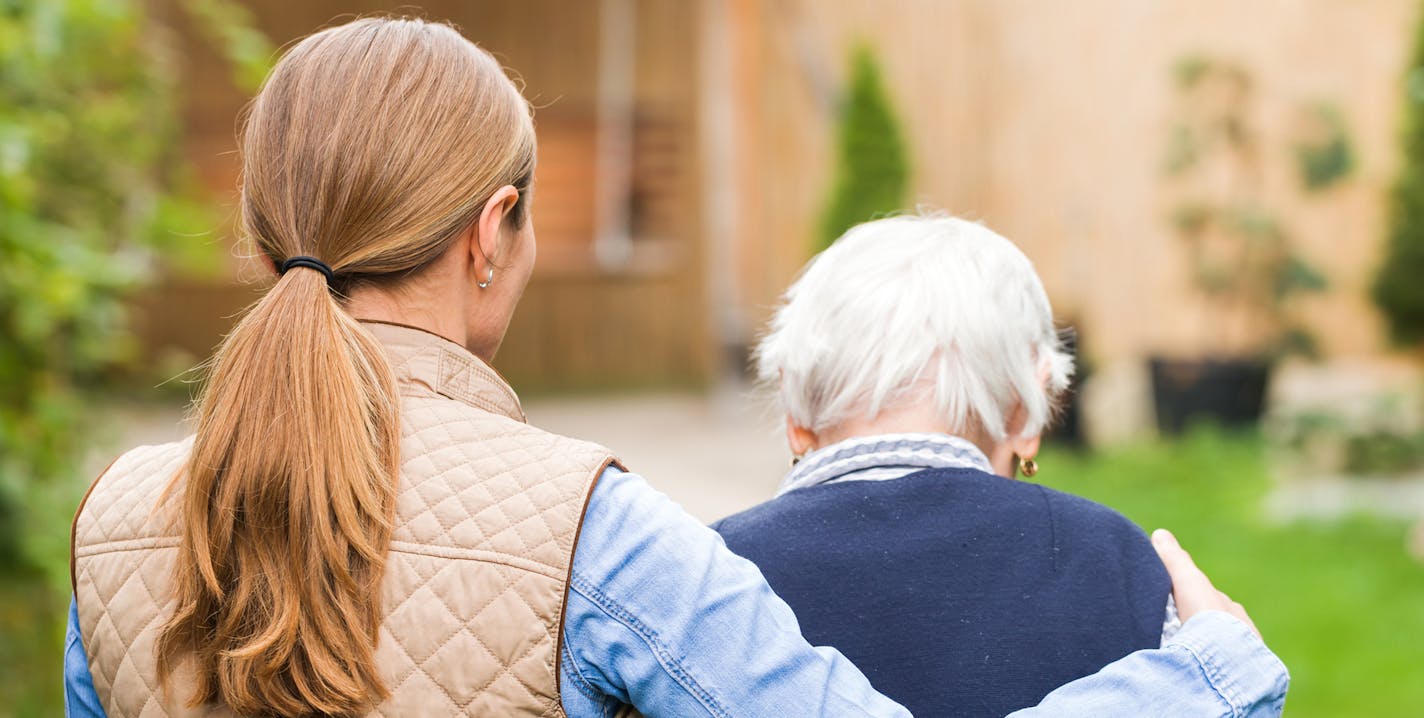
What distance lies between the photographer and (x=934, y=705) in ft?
5.05

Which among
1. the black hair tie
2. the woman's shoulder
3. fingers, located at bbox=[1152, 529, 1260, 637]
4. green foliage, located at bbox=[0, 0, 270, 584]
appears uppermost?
the black hair tie

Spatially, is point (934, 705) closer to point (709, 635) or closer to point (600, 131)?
Result: point (709, 635)

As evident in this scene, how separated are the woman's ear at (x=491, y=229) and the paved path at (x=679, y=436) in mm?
5073

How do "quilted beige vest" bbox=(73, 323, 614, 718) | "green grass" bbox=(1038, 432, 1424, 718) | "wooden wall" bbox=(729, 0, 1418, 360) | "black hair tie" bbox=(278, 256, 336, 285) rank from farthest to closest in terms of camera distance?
1. "wooden wall" bbox=(729, 0, 1418, 360)
2. "green grass" bbox=(1038, 432, 1424, 718)
3. "black hair tie" bbox=(278, 256, 336, 285)
4. "quilted beige vest" bbox=(73, 323, 614, 718)

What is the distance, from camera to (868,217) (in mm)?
8922

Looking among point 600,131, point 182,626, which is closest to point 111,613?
point 182,626

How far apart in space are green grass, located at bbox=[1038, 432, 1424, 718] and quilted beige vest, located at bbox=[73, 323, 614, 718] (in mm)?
3517

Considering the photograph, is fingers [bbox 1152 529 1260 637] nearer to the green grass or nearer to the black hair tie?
the black hair tie

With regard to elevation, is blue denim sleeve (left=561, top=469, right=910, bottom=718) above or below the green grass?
above

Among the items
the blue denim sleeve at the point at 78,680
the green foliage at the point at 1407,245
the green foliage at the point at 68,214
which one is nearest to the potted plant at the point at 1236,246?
the green foliage at the point at 1407,245

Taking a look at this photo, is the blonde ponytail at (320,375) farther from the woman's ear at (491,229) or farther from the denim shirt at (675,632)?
the denim shirt at (675,632)

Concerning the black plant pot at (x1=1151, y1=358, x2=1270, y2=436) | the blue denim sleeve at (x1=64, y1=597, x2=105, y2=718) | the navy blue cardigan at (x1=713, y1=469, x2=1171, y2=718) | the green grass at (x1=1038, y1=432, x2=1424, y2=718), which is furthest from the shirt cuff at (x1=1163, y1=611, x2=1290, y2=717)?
the black plant pot at (x1=1151, y1=358, x2=1270, y2=436)

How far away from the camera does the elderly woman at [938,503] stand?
1551 mm

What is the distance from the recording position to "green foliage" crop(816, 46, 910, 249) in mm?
9180
